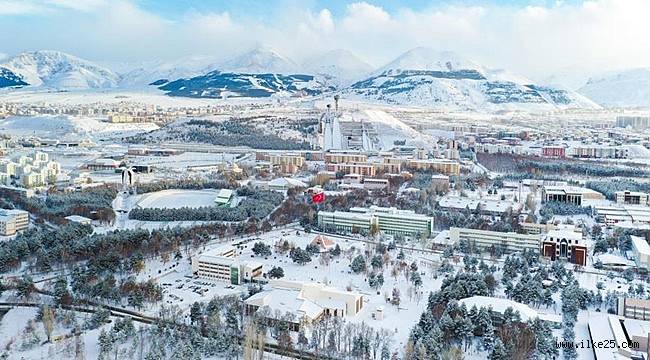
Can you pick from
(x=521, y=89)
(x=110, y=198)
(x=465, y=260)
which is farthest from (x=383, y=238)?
(x=521, y=89)

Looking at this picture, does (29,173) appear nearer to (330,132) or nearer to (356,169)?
(356,169)

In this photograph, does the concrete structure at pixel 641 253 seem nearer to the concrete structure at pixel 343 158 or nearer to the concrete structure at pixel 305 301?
the concrete structure at pixel 305 301

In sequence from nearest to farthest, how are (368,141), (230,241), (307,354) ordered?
(307,354) → (230,241) → (368,141)

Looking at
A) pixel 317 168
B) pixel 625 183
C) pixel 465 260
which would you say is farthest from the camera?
pixel 317 168

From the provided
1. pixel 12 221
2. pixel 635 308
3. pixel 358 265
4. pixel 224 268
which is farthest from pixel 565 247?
pixel 12 221

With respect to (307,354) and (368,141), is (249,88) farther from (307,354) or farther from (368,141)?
(307,354)

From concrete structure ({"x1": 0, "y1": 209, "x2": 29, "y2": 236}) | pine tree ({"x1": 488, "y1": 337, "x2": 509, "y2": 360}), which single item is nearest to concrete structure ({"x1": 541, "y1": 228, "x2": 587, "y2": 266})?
pine tree ({"x1": 488, "y1": 337, "x2": 509, "y2": 360})

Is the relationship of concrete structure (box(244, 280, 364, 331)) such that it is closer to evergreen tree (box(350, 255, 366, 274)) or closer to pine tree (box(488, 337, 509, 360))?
evergreen tree (box(350, 255, 366, 274))

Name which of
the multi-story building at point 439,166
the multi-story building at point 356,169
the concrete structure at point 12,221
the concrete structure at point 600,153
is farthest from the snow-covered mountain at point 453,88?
the concrete structure at point 12,221
